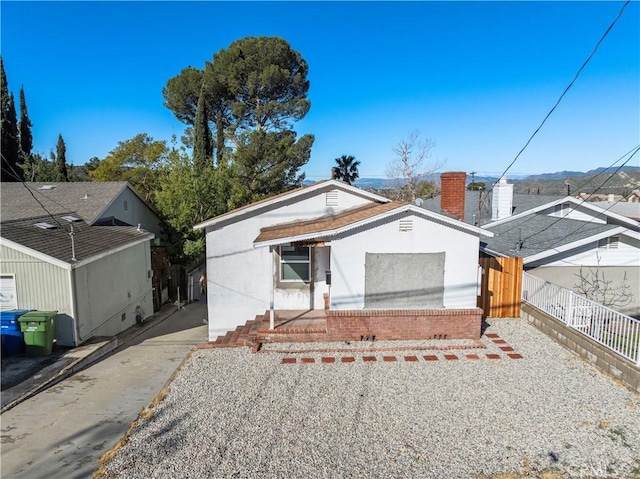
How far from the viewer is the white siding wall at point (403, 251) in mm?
9906

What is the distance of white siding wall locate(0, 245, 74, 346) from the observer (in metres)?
11.1

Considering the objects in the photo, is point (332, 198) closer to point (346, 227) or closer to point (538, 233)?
point (346, 227)

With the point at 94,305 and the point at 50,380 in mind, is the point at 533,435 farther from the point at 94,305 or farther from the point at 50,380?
the point at 94,305

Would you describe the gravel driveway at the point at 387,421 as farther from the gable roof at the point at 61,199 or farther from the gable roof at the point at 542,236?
the gable roof at the point at 61,199

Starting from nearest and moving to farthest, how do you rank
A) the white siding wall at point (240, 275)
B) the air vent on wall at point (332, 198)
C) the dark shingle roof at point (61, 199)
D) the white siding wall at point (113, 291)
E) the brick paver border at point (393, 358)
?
the brick paver border at point (393, 358), the white siding wall at point (113, 291), the white siding wall at point (240, 275), the air vent on wall at point (332, 198), the dark shingle roof at point (61, 199)

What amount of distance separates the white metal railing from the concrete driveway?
973 centimetres

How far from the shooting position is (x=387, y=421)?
6.52 metres

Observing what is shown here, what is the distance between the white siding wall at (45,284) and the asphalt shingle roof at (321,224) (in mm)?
5758

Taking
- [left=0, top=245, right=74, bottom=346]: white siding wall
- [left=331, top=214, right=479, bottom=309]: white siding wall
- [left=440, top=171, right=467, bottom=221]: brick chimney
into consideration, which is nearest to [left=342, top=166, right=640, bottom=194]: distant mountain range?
[left=440, top=171, right=467, bottom=221]: brick chimney

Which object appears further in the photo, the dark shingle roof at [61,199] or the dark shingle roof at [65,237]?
the dark shingle roof at [61,199]

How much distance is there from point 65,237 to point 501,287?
14141 millimetres

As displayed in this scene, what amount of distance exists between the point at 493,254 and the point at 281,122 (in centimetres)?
2256

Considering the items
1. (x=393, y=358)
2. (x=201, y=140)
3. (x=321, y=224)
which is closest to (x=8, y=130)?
(x=201, y=140)

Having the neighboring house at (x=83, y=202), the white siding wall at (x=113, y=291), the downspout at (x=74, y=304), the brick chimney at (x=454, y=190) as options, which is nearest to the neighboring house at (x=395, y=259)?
the brick chimney at (x=454, y=190)
